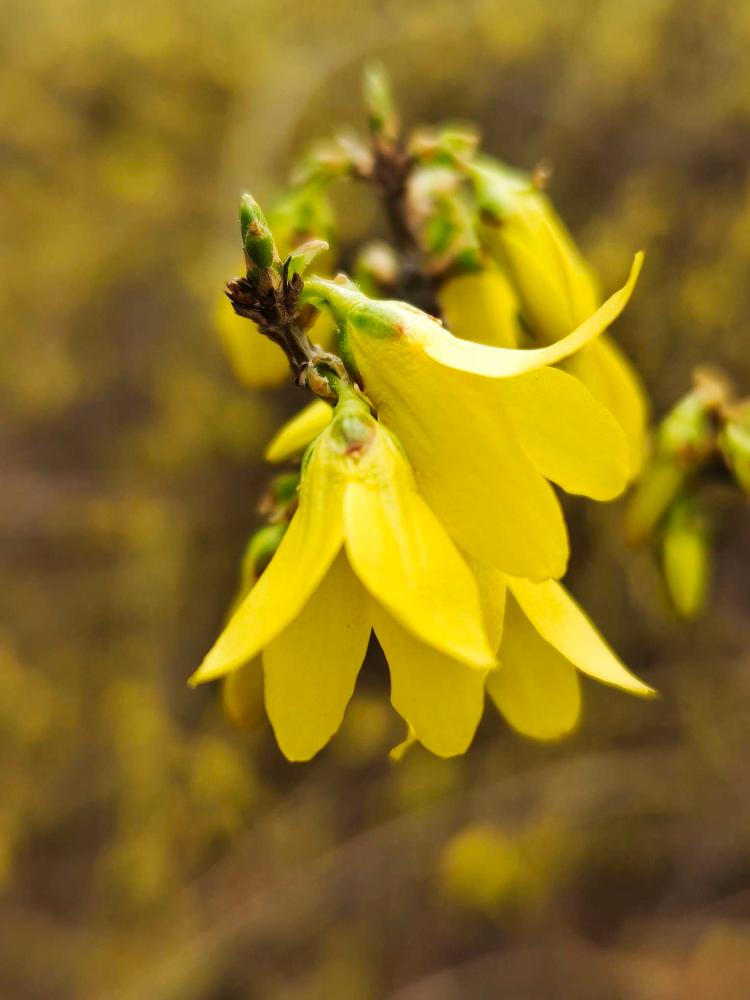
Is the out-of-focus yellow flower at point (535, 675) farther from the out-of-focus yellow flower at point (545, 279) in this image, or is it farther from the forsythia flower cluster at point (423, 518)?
the out-of-focus yellow flower at point (545, 279)

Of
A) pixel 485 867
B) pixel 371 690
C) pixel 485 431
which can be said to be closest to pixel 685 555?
pixel 485 431

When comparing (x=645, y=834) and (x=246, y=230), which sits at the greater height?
(x=246, y=230)

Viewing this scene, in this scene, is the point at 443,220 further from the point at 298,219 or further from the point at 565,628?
the point at 565,628

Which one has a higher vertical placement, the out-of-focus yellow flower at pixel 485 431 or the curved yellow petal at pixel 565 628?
the out-of-focus yellow flower at pixel 485 431

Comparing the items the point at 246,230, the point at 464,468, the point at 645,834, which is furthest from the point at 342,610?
the point at 645,834

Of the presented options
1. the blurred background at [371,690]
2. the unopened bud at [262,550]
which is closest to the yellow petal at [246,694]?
the unopened bud at [262,550]

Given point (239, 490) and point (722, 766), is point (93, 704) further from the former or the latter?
point (722, 766)
